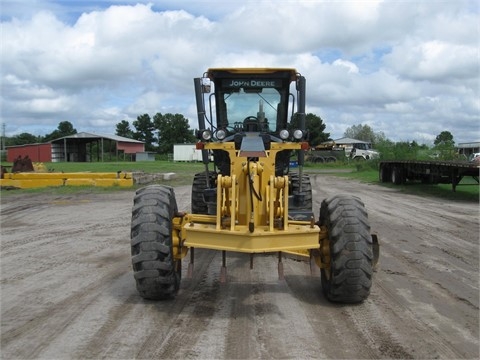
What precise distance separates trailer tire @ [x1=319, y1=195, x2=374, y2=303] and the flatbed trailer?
14.1 meters

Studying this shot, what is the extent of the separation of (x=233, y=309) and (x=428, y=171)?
18.4 m

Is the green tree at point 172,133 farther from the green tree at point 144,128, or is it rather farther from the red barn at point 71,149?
the red barn at point 71,149

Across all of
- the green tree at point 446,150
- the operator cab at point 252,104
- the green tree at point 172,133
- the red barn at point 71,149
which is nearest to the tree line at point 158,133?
the green tree at point 172,133

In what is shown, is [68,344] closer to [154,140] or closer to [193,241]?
[193,241]

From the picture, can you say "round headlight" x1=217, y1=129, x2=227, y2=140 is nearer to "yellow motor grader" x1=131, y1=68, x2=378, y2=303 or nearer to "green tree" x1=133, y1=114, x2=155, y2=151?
"yellow motor grader" x1=131, y1=68, x2=378, y2=303

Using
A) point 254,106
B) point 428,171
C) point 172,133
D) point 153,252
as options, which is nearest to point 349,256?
point 153,252

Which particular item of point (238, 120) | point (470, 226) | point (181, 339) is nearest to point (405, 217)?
point (470, 226)

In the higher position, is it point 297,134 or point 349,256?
point 297,134

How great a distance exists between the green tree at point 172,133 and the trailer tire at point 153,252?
10666 cm

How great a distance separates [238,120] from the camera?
884 centimetres

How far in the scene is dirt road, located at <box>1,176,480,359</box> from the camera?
4.67 m

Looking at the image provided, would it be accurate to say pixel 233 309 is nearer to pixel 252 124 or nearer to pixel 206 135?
pixel 206 135

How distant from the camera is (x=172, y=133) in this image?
11575cm

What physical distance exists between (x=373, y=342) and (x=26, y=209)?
1376 cm
